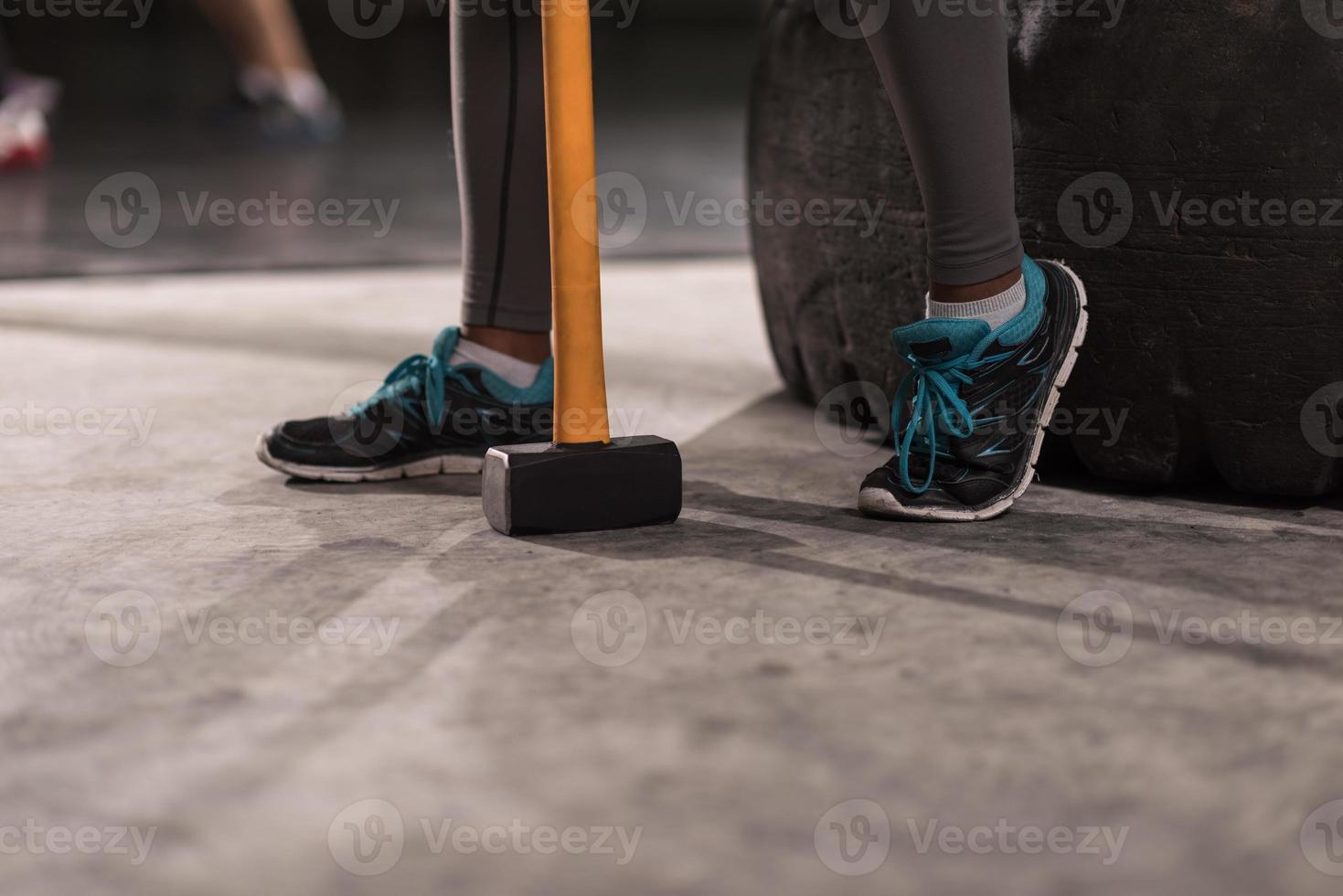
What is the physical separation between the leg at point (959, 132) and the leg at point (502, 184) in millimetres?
353

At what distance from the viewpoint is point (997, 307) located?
123 centimetres

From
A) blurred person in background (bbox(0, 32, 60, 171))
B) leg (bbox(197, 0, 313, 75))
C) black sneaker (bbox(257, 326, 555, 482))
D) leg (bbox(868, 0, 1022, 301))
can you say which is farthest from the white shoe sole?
leg (bbox(197, 0, 313, 75))

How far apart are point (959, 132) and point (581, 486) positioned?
15.8 inches

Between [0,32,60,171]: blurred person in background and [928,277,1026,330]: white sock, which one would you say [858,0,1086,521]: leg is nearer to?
[928,277,1026,330]: white sock

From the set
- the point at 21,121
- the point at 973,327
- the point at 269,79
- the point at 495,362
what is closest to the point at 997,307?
the point at 973,327

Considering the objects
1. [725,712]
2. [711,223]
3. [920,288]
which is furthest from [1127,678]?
[711,223]

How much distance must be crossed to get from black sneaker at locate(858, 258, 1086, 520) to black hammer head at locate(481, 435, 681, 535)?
0.54 ft

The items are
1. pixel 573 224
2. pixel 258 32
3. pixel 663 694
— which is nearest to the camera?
pixel 663 694

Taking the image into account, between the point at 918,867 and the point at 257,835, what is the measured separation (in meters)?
0.31

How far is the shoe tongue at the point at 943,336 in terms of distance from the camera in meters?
1.23

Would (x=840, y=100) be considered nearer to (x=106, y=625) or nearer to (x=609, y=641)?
(x=609, y=641)

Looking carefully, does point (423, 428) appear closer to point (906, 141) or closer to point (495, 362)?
point (495, 362)

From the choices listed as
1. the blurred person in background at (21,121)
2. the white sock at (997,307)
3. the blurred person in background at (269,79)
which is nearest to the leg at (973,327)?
the white sock at (997,307)

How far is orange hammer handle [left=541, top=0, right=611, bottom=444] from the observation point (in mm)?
1143
